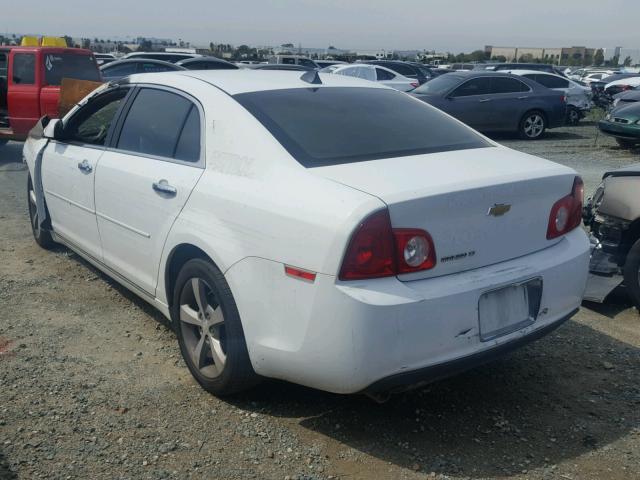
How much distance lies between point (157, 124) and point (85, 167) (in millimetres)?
805

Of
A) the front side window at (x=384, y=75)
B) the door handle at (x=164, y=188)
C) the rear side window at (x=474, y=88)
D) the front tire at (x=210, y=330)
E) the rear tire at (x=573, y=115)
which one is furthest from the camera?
the front side window at (x=384, y=75)

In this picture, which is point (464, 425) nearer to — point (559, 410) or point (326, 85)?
point (559, 410)

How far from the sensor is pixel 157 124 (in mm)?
4164

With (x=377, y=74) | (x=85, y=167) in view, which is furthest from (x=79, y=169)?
(x=377, y=74)

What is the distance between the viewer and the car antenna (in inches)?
166

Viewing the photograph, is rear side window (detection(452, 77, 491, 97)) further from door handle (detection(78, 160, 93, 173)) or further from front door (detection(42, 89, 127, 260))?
door handle (detection(78, 160, 93, 173))

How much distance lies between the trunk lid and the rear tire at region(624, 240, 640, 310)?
1713mm

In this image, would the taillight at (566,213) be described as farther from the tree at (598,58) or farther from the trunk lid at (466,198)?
the tree at (598,58)

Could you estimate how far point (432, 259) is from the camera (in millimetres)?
2971

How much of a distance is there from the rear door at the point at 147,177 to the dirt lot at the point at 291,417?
0.57 meters

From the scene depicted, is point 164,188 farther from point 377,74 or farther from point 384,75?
point 384,75

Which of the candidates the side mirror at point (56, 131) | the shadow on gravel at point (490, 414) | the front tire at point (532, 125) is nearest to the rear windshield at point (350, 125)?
the shadow on gravel at point (490, 414)

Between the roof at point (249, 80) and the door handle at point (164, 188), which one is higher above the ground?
the roof at point (249, 80)

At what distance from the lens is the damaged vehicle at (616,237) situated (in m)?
4.92
